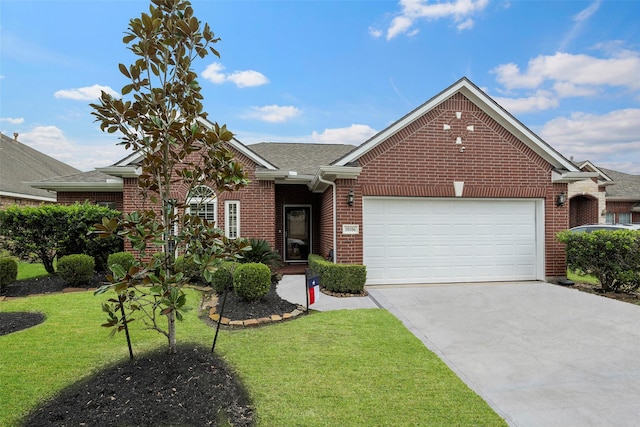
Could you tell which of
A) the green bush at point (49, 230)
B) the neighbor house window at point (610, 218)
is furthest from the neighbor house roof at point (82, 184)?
the neighbor house window at point (610, 218)

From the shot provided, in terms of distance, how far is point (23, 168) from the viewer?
19656 mm

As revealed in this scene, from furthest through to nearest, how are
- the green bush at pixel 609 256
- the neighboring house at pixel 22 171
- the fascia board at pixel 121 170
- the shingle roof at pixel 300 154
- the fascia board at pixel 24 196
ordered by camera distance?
the neighboring house at pixel 22 171 → the fascia board at pixel 24 196 → the shingle roof at pixel 300 154 → the fascia board at pixel 121 170 → the green bush at pixel 609 256

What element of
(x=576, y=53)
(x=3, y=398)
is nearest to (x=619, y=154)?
(x=576, y=53)

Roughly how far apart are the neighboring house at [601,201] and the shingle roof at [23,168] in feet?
99.9

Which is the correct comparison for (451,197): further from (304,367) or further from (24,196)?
(24,196)

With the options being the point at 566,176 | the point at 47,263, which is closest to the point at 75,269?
→ the point at 47,263

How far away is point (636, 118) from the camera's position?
14.2 meters

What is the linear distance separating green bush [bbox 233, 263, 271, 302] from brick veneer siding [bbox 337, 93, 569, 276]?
111 inches

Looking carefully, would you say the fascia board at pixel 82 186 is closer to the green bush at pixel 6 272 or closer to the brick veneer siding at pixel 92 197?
the brick veneer siding at pixel 92 197

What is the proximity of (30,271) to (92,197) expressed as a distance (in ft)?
10.3

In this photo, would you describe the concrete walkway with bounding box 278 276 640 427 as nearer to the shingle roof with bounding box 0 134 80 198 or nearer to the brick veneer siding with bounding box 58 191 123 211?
the brick veneer siding with bounding box 58 191 123 211

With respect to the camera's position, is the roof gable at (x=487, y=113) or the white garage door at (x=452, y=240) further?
the white garage door at (x=452, y=240)

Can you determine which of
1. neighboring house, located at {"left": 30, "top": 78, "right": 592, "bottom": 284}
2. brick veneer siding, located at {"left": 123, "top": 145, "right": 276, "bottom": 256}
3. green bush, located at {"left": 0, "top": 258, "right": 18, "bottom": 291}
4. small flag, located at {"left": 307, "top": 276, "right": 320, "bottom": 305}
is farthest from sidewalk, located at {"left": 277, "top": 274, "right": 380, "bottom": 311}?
green bush, located at {"left": 0, "top": 258, "right": 18, "bottom": 291}

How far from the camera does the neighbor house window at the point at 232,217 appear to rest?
35.3 feet
